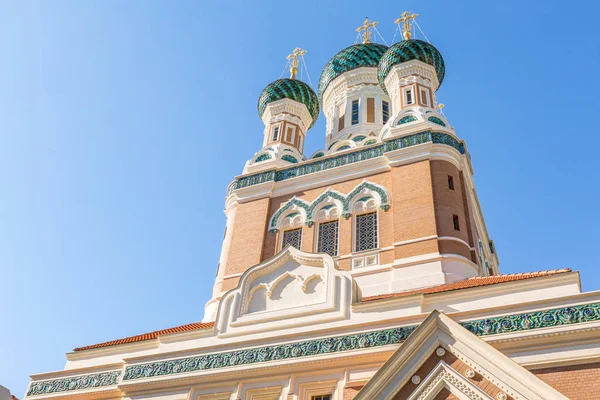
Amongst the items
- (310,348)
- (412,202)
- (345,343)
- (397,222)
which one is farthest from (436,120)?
(310,348)

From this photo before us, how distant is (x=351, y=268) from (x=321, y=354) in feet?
17.9

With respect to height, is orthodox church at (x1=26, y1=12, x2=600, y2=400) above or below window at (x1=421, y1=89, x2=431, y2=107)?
below

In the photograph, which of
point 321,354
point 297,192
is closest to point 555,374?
point 321,354

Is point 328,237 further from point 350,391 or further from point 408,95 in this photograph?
point 350,391

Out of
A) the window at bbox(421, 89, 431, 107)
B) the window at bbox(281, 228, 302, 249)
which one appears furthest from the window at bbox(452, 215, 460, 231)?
the window at bbox(421, 89, 431, 107)

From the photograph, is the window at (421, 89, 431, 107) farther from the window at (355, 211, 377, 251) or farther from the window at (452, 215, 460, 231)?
the window at (452, 215, 460, 231)

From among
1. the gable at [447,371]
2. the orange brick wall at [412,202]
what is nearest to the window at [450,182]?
the orange brick wall at [412,202]

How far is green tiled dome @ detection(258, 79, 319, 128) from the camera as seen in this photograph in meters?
23.7

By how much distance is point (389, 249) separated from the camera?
15.9 metres

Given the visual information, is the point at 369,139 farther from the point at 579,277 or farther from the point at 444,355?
the point at 444,355

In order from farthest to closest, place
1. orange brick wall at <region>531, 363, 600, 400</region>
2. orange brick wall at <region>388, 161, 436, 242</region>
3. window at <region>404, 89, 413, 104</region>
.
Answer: window at <region>404, 89, 413, 104</region> → orange brick wall at <region>388, 161, 436, 242</region> → orange brick wall at <region>531, 363, 600, 400</region>

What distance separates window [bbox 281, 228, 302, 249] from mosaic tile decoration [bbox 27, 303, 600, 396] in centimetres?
625

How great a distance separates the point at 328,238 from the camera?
17.2 metres

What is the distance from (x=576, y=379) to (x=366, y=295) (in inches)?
265
